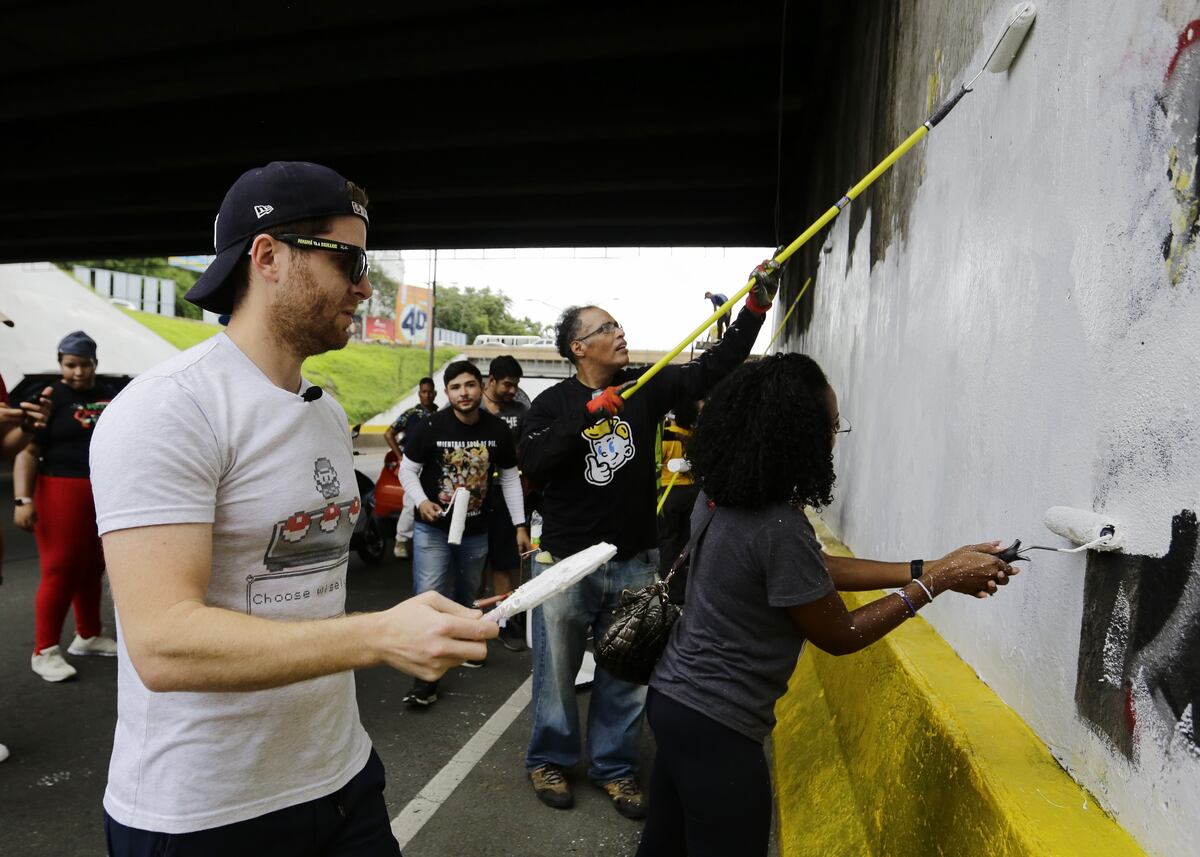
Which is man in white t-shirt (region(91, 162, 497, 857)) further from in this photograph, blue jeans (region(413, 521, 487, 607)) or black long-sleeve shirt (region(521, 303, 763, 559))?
blue jeans (region(413, 521, 487, 607))

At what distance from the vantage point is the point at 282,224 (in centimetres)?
154

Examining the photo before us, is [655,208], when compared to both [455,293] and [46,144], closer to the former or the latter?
[46,144]

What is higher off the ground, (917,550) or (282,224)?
(282,224)

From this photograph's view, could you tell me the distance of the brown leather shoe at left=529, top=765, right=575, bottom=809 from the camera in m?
3.55

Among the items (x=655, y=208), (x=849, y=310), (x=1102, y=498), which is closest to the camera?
(x=1102, y=498)

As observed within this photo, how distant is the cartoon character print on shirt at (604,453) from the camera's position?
3.56m

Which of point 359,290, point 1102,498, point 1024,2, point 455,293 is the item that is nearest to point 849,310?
point 1024,2

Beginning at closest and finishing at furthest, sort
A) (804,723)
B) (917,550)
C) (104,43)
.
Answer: (917,550) → (804,723) → (104,43)

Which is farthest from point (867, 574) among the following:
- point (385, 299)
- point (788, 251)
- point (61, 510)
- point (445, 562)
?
point (385, 299)

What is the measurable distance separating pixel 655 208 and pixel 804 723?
10.8m

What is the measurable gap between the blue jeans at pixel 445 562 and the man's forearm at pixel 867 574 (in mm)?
3007

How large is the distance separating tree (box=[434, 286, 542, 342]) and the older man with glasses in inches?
2557

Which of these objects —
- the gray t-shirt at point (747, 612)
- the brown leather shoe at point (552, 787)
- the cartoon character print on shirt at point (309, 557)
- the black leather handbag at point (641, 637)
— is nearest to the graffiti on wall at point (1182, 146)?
the gray t-shirt at point (747, 612)

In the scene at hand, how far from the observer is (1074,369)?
1733mm
